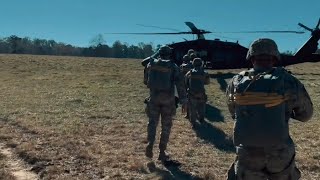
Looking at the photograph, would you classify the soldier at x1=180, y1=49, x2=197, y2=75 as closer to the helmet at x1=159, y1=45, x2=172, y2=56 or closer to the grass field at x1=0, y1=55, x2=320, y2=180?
the grass field at x1=0, y1=55, x2=320, y2=180

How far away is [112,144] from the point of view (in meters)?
12.5

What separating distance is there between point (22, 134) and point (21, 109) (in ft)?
20.7

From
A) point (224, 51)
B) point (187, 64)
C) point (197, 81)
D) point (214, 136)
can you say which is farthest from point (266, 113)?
point (224, 51)

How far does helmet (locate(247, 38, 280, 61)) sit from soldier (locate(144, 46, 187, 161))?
16.3 ft

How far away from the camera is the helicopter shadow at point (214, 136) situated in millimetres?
12578

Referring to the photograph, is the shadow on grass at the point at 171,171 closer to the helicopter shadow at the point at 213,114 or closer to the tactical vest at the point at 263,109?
the tactical vest at the point at 263,109

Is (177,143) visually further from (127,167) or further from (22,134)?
(22,134)

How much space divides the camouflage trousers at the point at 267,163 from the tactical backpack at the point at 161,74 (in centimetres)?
498

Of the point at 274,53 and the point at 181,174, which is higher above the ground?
the point at 274,53

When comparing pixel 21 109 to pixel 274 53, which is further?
pixel 21 109

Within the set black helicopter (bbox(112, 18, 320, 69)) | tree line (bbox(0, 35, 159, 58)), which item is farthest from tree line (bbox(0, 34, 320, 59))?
black helicopter (bbox(112, 18, 320, 69))

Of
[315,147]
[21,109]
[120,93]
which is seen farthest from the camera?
[120,93]

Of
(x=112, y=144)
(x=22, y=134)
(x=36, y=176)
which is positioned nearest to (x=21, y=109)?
(x=22, y=134)

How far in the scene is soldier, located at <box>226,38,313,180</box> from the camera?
515 centimetres
